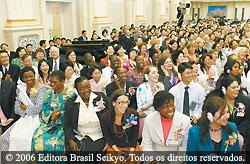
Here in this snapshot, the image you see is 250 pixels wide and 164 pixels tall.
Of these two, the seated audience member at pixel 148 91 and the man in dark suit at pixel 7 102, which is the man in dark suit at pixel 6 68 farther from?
the seated audience member at pixel 148 91

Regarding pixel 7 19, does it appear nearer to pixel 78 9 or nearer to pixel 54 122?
pixel 78 9

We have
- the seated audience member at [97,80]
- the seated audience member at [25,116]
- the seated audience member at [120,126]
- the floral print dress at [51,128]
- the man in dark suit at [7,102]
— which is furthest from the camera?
the seated audience member at [97,80]

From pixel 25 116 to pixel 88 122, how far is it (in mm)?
1201

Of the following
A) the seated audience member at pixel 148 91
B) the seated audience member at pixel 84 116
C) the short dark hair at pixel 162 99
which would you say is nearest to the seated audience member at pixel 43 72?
the seated audience member at pixel 84 116

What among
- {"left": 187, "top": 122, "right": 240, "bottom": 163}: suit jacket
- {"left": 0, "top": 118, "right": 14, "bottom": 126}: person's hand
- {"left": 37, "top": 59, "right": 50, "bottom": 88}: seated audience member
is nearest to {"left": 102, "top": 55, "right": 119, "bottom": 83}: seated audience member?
{"left": 37, "top": 59, "right": 50, "bottom": 88}: seated audience member

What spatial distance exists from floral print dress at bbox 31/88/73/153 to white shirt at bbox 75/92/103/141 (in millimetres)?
323

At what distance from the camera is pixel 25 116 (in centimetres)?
411

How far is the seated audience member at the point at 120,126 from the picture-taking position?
3.39 meters

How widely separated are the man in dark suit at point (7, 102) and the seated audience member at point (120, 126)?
1946 mm

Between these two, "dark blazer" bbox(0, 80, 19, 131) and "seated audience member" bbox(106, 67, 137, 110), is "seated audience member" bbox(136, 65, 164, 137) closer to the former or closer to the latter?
"seated audience member" bbox(106, 67, 137, 110)

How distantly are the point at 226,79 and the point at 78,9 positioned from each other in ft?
39.4

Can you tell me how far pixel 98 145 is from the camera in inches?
141

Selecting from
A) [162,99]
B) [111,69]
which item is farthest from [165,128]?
[111,69]

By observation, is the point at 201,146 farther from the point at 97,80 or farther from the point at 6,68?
the point at 6,68
